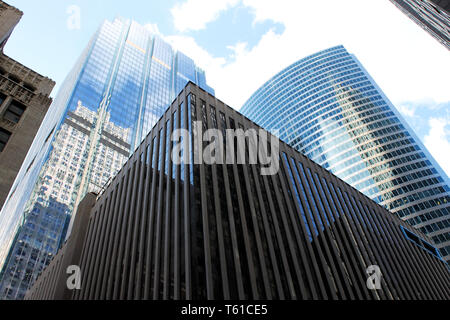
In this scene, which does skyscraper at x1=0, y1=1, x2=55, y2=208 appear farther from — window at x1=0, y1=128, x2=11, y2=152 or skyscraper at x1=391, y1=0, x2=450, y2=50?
skyscraper at x1=391, y1=0, x2=450, y2=50

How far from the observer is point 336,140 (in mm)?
128125

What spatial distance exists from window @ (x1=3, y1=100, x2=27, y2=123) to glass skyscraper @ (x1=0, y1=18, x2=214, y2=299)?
43703 millimetres

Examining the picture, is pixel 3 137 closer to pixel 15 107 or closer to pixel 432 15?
pixel 15 107

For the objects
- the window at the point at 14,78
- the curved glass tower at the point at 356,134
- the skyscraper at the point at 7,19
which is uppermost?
the curved glass tower at the point at 356,134

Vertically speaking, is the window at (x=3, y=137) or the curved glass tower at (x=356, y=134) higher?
the curved glass tower at (x=356, y=134)

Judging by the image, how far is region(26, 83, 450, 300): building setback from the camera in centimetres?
3062

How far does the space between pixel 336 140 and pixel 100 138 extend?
9250 cm

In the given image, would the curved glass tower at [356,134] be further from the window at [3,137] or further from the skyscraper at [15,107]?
the window at [3,137]

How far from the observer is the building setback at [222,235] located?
1206 inches

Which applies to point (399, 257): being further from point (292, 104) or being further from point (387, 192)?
point (292, 104)

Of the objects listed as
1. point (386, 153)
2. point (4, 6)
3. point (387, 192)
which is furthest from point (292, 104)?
point (4, 6)

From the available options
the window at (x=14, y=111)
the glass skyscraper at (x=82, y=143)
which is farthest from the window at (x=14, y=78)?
the glass skyscraper at (x=82, y=143)

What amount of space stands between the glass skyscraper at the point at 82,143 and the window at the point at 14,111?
1721 inches

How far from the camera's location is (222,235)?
31766 millimetres
